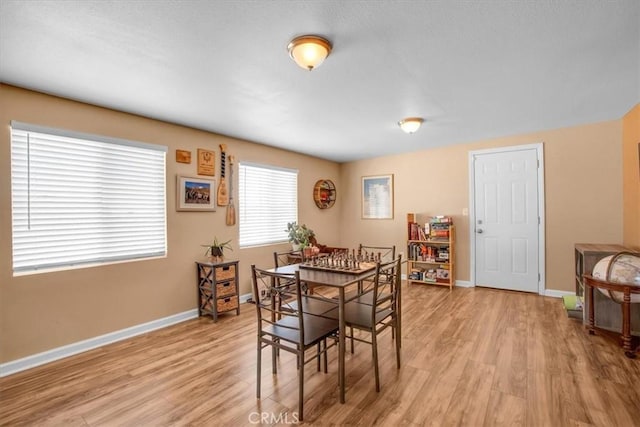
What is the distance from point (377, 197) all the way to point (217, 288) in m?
3.54

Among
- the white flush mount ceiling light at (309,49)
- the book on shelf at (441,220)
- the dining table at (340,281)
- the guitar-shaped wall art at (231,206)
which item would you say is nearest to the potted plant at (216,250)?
the guitar-shaped wall art at (231,206)

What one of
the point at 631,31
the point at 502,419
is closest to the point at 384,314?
the point at 502,419

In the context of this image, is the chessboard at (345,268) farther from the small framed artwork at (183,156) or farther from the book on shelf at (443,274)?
the book on shelf at (443,274)

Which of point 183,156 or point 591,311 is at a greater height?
point 183,156

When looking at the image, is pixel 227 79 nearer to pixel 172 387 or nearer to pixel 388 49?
pixel 388 49

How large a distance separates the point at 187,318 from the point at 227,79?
2785 millimetres

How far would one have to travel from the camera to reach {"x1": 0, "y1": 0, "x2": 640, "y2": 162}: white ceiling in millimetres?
1671

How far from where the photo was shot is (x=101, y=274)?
299 centimetres

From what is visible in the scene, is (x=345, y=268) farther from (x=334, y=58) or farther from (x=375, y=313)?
(x=334, y=58)

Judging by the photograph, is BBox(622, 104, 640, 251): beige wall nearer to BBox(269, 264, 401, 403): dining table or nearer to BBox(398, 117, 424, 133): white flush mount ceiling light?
BBox(398, 117, 424, 133): white flush mount ceiling light

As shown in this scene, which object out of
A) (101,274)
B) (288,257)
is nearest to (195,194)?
(101,274)

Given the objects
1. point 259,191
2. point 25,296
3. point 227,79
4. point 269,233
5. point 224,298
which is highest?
point 227,79

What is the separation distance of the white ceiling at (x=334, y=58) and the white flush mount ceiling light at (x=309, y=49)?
0.05 m

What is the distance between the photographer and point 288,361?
261cm
